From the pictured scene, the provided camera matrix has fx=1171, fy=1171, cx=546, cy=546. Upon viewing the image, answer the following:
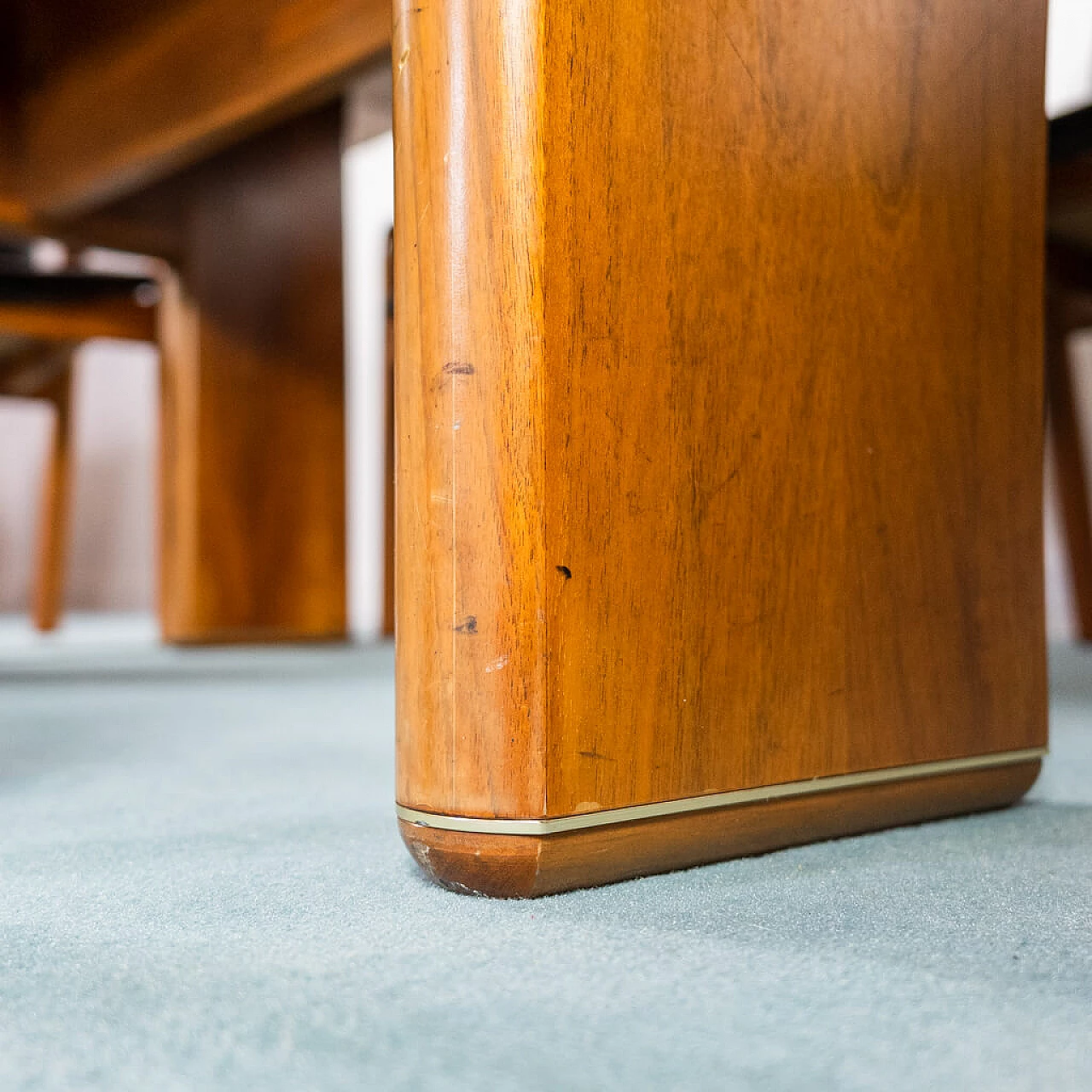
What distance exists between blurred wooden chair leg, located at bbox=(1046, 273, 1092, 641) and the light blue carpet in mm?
1130

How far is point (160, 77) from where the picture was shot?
1.27 meters

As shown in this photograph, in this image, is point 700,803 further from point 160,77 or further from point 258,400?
point 258,400

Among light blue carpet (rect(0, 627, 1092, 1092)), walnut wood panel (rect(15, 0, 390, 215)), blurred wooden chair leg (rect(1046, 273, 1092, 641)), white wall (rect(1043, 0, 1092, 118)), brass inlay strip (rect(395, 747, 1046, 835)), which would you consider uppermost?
white wall (rect(1043, 0, 1092, 118))

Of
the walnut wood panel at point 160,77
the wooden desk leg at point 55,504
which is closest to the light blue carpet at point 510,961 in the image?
the walnut wood panel at point 160,77

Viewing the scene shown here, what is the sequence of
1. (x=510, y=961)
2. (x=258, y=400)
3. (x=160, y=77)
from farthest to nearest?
1. (x=258, y=400)
2. (x=160, y=77)
3. (x=510, y=961)

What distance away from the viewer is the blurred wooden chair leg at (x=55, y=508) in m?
2.09

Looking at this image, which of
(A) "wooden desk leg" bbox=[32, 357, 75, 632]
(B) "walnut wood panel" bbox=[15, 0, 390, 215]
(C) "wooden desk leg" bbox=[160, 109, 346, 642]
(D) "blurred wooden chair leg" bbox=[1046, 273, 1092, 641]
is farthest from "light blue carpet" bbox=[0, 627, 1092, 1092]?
(A) "wooden desk leg" bbox=[32, 357, 75, 632]

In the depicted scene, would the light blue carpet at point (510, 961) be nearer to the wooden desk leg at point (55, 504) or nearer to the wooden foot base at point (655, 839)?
the wooden foot base at point (655, 839)

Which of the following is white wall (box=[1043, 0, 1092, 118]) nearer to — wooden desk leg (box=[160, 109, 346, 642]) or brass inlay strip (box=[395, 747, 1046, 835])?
wooden desk leg (box=[160, 109, 346, 642])

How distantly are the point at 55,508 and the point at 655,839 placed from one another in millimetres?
2014

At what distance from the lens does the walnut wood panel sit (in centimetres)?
110

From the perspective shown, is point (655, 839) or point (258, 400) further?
point (258, 400)

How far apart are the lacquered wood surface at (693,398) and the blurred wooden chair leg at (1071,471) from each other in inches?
43.6

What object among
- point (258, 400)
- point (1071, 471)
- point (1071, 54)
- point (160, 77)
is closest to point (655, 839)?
point (160, 77)
